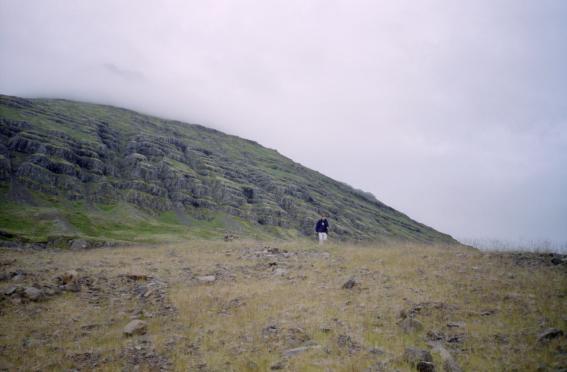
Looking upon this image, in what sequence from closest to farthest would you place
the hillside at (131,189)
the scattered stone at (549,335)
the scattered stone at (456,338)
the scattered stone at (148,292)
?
the scattered stone at (549,335) < the scattered stone at (456,338) < the scattered stone at (148,292) < the hillside at (131,189)

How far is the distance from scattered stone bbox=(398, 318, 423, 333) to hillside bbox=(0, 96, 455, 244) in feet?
142

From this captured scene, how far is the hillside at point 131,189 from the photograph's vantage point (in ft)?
181

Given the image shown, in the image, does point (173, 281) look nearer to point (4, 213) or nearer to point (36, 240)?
point (36, 240)

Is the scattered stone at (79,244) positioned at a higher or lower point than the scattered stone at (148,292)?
lower

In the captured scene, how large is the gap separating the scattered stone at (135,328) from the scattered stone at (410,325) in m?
7.63

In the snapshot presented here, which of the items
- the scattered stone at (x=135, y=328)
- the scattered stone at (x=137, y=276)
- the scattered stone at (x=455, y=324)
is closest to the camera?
the scattered stone at (x=455, y=324)

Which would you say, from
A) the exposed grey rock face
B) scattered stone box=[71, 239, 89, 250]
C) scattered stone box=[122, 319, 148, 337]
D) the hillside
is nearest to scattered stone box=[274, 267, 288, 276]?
the exposed grey rock face

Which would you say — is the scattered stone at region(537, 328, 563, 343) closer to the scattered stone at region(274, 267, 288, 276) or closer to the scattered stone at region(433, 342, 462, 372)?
the scattered stone at region(433, 342, 462, 372)

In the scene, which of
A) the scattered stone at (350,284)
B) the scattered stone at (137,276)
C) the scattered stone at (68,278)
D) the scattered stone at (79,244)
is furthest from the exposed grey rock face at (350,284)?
the scattered stone at (79,244)

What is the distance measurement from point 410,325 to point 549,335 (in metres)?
3.13

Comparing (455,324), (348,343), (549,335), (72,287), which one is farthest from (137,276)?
(549,335)

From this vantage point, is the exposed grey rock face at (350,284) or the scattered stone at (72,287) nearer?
the exposed grey rock face at (350,284)

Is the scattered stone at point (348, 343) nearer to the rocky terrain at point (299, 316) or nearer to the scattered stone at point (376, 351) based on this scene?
the rocky terrain at point (299, 316)

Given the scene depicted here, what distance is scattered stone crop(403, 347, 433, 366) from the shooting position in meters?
7.26
